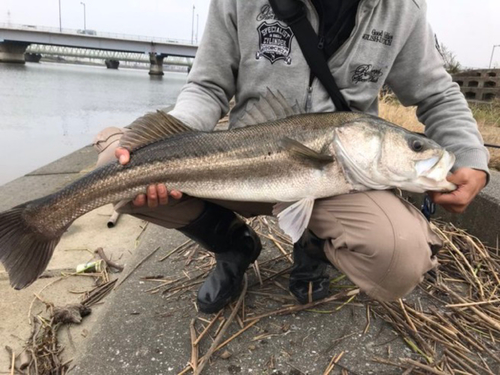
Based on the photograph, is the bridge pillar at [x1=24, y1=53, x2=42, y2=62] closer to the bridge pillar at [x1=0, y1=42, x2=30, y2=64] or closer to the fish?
the bridge pillar at [x1=0, y1=42, x2=30, y2=64]

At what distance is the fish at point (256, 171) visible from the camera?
2.36 meters

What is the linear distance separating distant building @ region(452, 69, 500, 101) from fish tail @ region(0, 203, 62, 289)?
15.0 meters

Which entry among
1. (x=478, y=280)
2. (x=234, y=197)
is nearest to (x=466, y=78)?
(x=478, y=280)

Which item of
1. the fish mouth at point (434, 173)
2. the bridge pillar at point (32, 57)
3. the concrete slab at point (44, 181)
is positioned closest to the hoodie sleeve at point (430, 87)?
the fish mouth at point (434, 173)

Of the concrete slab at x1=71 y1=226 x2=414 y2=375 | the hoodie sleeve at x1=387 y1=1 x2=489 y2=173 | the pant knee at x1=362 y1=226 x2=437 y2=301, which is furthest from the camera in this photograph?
the hoodie sleeve at x1=387 y1=1 x2=489 y2=173

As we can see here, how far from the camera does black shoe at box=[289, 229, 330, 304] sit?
2.78 m

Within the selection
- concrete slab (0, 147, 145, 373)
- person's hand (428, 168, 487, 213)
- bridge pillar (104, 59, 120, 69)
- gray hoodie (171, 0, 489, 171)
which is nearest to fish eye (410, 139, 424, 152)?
person's hand (428, 168, 487, 213)

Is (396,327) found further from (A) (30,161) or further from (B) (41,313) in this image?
(A) (30,161)

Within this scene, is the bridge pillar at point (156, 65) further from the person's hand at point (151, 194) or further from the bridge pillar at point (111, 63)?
the person's hand at point (151, 194)

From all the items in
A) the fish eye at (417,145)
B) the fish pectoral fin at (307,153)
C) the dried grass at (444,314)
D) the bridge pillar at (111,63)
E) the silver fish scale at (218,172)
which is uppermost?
the fish eye at (417,145)

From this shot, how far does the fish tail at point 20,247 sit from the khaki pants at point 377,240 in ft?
1.89

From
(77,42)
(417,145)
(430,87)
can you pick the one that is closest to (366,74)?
(430,87)

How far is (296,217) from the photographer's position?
2336 mm

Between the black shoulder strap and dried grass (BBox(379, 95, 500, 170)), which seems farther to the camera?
dried grass (BBox(379, 95, 500, 170))
